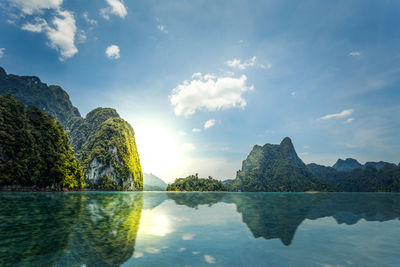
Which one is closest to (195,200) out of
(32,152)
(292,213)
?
(292,213)

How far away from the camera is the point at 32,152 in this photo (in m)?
108

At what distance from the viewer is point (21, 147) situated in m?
107

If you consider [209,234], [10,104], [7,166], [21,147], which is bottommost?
[209,234]

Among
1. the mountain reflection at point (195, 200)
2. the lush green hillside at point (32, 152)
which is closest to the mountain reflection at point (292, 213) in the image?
the mountain reflection at point (195, 200)

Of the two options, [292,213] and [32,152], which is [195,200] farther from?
[32,152]

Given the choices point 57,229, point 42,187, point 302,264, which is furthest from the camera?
point 42,187

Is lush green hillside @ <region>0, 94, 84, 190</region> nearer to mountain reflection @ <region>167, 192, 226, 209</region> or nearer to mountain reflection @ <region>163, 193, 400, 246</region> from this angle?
mountain reflection @ <region>167, 192, 226, 209</region>

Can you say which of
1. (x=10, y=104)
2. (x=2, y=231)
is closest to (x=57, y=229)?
(x=2, y=231)

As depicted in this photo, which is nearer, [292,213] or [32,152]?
[292,213]

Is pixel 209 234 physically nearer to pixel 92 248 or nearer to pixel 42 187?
pixel 92 248

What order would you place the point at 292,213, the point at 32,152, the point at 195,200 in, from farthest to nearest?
the point at 32,152 → the point at 195,200 → the point at 292,213

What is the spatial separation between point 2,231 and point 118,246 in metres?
10.2

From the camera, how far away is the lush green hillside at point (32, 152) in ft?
318

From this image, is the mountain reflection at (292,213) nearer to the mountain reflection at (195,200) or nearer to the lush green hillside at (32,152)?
the mountain reflection at (195,200)
